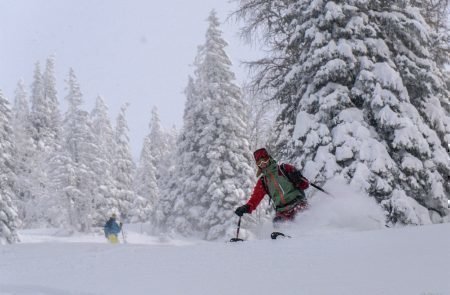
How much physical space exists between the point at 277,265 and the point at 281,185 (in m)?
2.42

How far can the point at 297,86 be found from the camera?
13.6m

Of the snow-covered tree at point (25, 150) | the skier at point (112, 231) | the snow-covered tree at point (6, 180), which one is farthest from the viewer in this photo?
the snow-covered tree at point (25, 150)

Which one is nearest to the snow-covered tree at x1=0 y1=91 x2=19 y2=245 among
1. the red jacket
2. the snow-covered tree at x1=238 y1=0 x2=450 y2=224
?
the snow-covered tree at x1=238 y1=0 x2=450 y2=224

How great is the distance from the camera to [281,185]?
25.3 feet

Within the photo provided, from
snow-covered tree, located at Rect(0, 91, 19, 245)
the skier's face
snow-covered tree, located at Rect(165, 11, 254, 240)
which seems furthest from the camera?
snow-covered tree, located at Rect(165, 11, 254, 240)

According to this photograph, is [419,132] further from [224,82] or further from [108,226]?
[224,82]

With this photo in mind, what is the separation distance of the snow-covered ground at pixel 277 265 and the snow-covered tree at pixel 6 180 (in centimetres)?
1960

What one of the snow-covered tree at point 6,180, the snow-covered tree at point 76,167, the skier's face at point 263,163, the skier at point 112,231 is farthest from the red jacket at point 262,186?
the snow-covered tree at point 76,167

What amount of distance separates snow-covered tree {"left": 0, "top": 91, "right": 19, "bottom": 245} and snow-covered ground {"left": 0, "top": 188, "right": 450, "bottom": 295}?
64.3 feet

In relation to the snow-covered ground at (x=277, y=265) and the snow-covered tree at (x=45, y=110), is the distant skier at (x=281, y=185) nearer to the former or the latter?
the snow-covered ground at (x=277, y=265)

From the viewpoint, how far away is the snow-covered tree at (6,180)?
26125 millimetres

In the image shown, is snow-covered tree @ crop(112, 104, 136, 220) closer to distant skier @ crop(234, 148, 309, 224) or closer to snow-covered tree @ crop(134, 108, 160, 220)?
snow-covered tree @ crop(134, 108, 160, 220)

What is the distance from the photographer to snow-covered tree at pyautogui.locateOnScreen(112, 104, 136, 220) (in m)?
50.4

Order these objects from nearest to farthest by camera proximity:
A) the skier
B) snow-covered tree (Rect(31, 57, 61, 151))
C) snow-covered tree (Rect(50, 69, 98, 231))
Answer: the skier
snow-covered tree (Rect(50, 69, 98, 231))
snow-covered tree (Rect(31, 57, 61, 151))
